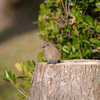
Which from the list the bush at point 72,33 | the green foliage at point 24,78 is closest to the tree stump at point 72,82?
the bush at point 72,33

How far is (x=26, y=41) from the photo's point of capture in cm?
1173

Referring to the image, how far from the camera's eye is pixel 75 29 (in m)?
4.00

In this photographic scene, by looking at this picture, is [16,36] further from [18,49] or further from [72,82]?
[72,82]

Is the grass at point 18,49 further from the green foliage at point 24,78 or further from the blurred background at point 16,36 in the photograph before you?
the green foliage at point 24,78

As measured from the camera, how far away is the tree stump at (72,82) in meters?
3.16

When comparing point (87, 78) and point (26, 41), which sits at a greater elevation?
point (87, 78)

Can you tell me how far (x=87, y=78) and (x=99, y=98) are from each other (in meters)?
0.36

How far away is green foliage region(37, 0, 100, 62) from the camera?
3721mm

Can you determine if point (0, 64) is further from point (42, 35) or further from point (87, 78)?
point (87, 78)

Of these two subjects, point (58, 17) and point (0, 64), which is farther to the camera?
point (0, 64)

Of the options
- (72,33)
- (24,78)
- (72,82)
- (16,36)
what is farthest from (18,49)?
(72,82)

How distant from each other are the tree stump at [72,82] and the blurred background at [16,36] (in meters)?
3.90

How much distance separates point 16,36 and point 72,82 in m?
9.92

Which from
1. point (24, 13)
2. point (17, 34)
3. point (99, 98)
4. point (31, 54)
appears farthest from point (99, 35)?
point (24, 13)
